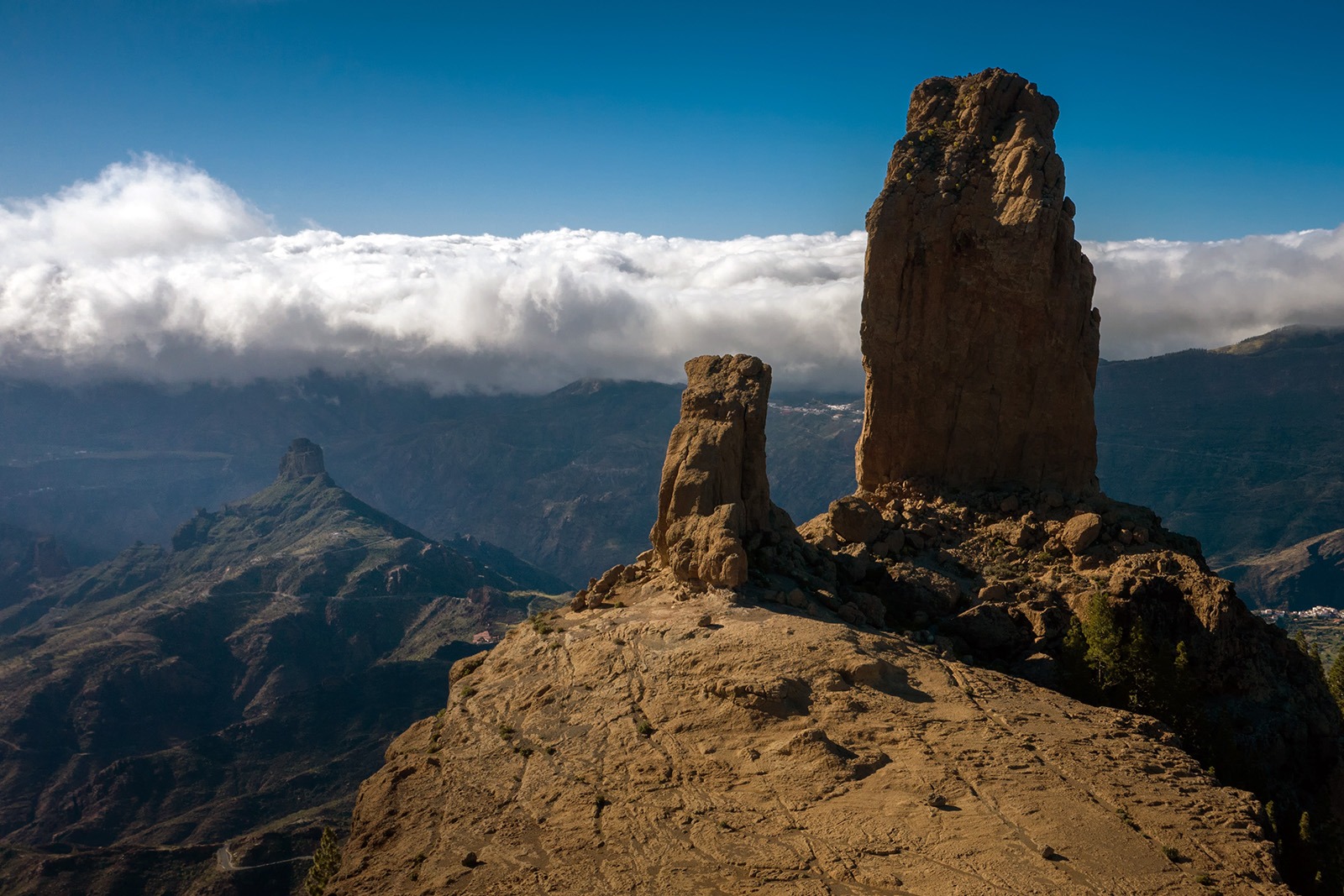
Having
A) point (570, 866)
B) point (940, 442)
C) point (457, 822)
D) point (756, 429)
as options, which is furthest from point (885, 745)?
point (940, 442)

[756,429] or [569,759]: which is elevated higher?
[756,429]

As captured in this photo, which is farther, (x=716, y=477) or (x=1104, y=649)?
(x=716, y=477)

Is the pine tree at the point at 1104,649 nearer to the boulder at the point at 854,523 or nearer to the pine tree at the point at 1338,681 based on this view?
the boulder at the point at 854,523

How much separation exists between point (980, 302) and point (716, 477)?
1342 inches

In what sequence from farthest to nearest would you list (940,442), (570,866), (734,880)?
(940,442) → (570,866) → (734,880)

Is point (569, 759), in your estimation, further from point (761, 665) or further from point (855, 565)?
point (855, 565)

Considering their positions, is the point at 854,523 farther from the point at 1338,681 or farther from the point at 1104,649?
the point at 1338,681

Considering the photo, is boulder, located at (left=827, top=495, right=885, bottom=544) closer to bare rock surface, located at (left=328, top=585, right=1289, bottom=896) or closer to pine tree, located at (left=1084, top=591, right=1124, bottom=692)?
pine tree, located at (left=1084, top=591, right=1124, bottom=692)

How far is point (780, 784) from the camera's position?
44.2 metres

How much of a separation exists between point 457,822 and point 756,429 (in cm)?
3634

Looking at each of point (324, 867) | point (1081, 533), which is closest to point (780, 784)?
point (324, 867)

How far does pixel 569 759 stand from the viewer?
163 ft

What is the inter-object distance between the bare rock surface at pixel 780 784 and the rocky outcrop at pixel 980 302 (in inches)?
1438

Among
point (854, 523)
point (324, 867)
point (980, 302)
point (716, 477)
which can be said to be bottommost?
point (324, 867)
